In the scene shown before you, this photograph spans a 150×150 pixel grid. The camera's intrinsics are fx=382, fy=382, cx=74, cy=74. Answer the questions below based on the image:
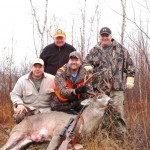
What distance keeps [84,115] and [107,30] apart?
1.68 meters

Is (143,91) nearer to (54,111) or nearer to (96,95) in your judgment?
(96,95)

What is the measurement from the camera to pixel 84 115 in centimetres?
710


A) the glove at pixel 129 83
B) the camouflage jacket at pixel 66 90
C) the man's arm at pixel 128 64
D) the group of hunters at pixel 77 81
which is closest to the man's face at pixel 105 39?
the group of hunters at pixel 77 81

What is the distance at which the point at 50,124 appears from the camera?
23.1ft

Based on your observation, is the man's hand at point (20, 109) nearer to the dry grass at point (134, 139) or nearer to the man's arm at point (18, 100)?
the man's arm at point (18, 100)

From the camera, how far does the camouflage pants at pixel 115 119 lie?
710 centimetres

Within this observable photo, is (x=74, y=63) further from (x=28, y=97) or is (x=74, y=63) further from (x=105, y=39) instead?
(x=28, y=97)

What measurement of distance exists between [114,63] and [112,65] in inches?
2.2

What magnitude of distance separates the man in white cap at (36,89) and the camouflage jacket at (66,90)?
20 centimetres

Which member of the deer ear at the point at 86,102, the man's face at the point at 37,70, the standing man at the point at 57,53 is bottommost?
the deer ear at the point at 86,102

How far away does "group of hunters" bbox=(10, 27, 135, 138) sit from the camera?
731 cm

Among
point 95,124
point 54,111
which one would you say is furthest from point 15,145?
point 95,124

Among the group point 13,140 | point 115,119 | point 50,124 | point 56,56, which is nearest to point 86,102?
point 115,119

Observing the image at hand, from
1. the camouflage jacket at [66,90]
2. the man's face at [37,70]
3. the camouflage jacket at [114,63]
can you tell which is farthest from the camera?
the man's face at [37,70]
